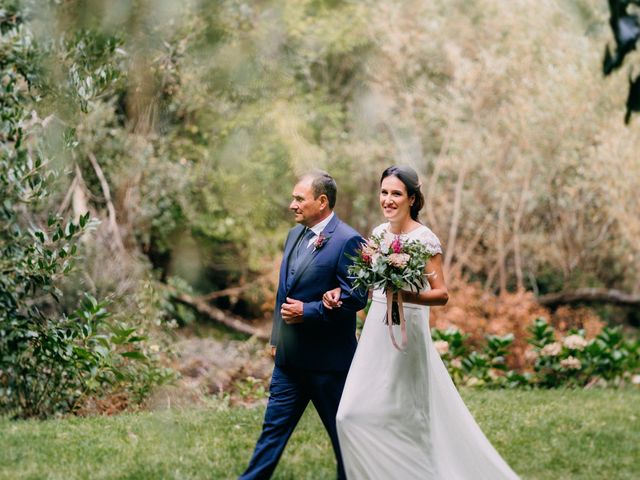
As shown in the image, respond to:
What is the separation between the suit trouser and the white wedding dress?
0.15 meters

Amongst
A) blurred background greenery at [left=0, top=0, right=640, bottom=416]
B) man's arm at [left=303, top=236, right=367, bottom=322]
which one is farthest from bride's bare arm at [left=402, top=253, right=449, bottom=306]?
blurred background greenery at [left=0, top=0, right=640, bottom=416]

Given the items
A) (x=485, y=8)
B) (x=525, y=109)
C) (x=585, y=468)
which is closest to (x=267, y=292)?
(x=525, y=109)

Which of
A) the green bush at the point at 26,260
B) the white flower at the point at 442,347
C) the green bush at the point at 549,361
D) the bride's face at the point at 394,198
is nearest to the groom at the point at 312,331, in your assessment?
the bride's face at the point at 394,198

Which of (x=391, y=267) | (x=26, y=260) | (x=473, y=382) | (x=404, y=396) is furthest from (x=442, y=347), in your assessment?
(x=26, y=260)

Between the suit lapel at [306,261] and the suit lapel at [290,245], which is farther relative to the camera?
the suit lapel at [290,245]

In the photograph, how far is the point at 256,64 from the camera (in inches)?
500

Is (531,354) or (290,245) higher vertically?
(290,245)

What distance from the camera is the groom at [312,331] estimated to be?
14.4 ft

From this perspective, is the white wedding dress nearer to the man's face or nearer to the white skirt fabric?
the white skirt fabric

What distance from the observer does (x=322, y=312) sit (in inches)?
171

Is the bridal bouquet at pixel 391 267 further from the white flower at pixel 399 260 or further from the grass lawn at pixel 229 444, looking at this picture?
the grass lawn at pixel 229 444

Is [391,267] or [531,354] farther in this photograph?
[531,354]

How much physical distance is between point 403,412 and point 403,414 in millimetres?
10

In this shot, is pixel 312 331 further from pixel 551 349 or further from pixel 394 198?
A: pixel 551 349
